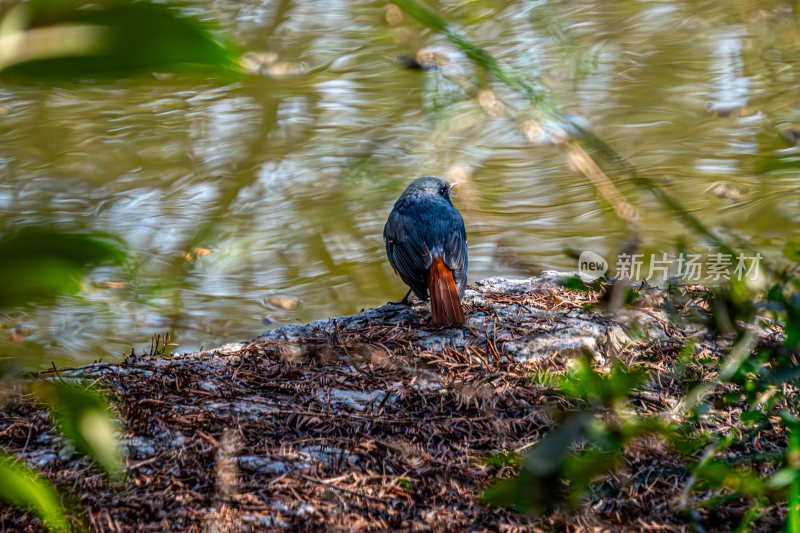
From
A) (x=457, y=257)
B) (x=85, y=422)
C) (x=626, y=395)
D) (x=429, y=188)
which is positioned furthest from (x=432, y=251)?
(x=85, y=422)

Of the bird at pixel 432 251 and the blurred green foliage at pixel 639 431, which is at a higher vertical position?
the blurred green foliage at pixel 639 431

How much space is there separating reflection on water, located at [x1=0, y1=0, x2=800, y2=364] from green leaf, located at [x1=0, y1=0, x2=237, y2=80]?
4373 mm

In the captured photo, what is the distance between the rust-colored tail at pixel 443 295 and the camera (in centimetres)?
343

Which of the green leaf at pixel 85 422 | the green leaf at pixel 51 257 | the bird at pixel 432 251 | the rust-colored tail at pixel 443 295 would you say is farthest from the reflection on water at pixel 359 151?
the green leaf at pixel 51 257

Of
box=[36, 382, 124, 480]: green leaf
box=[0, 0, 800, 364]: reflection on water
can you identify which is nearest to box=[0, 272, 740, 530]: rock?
box=[36, 382, 124, 480]: green leaf

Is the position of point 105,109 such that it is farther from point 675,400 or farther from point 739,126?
point 675,400

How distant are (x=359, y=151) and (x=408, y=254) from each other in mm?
2126

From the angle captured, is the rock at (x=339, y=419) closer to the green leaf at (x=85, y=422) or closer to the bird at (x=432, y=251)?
the bird at (x=432, y=251)

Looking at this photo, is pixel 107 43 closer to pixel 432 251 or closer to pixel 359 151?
pixel 432 251

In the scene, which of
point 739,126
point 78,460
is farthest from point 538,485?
point 739,126

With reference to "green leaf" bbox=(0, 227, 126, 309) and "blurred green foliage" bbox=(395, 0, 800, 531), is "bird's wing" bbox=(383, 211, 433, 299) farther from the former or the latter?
"green leaf" bbox=(0, 227, 126, 309)

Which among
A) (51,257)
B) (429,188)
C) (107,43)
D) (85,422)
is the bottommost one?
(429,188)

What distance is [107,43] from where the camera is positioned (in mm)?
442

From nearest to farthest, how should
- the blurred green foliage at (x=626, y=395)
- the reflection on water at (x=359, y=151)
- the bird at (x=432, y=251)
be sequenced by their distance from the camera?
the blurred green foliage at (x=626, y=395) < the bird at (x=432, y=251) < the reflection on water at (x=359, y=151)
